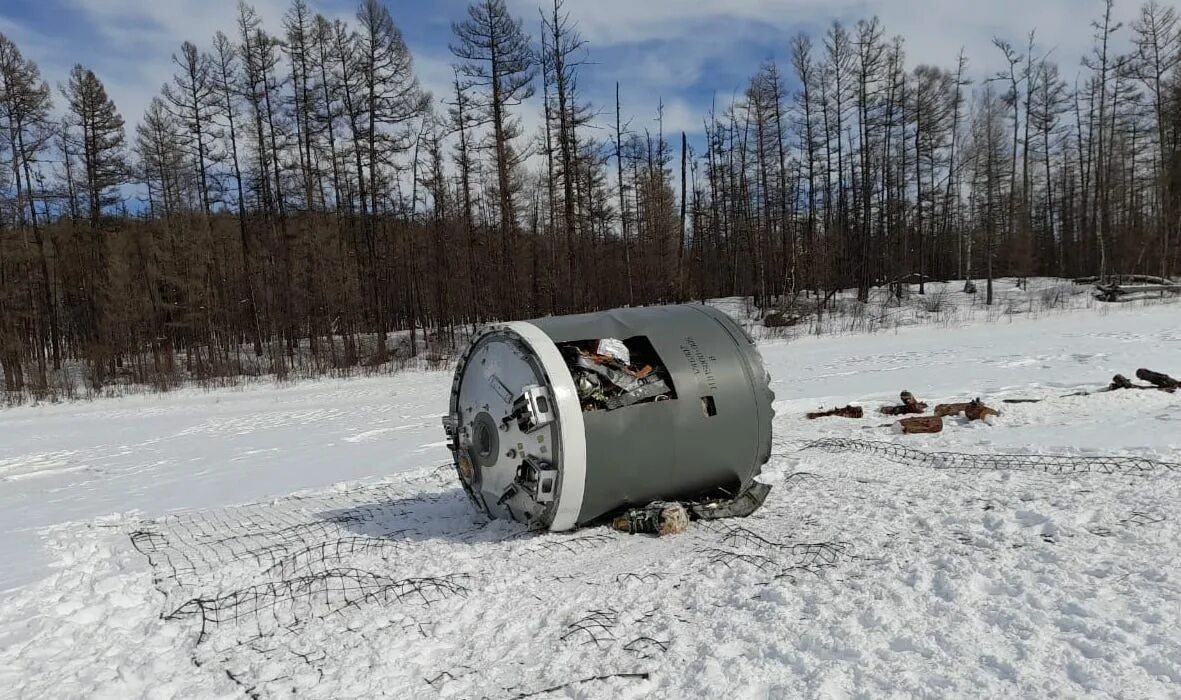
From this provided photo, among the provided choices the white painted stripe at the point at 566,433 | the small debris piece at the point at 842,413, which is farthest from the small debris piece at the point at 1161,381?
the white painted stripe at the point at 566,433

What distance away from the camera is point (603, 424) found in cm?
461

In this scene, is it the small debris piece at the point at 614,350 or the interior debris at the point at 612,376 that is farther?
the small debris piece at the point at 614,350

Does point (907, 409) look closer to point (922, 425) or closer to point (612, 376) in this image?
point (922, 425)

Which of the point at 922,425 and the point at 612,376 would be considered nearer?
the point at 612,376

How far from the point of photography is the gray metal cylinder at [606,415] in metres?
4.57

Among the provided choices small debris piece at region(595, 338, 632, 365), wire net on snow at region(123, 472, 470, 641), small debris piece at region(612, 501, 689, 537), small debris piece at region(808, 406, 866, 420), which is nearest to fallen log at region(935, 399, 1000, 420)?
small debris piece at region(808, 406, 866, 420)

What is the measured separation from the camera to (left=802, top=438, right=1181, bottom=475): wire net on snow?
550 centimetres

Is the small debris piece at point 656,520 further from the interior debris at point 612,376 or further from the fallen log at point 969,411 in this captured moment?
the fallen log at point 969,411

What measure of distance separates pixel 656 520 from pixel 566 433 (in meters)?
1.05

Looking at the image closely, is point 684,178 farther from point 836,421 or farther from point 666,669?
point 666,669

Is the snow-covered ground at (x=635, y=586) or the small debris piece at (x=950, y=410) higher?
the small debris piece at (x=950, y=410)

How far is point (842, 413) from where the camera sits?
9180 mm

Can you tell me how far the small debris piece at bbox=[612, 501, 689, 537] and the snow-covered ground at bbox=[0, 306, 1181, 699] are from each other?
17 centimetres

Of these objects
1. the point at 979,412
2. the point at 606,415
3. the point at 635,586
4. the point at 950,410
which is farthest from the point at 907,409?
the point at 635,586
